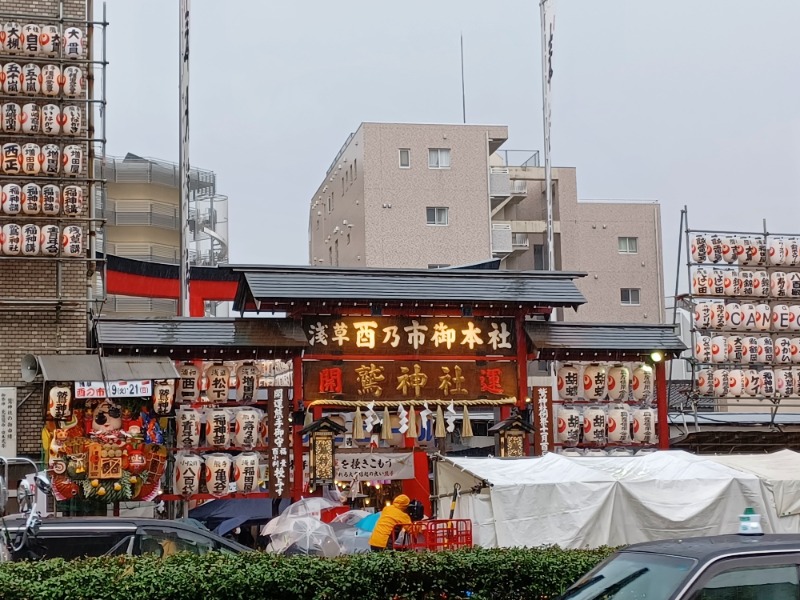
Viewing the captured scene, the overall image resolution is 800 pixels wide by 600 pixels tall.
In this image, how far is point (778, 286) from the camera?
2820 cm

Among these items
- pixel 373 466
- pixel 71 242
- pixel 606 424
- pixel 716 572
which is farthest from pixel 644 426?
pixel 716 572

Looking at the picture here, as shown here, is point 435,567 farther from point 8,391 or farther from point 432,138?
point 432,138

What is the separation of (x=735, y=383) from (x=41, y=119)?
17891 mm

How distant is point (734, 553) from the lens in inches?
302

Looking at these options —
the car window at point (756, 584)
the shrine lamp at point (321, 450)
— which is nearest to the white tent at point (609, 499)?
the shrine lamp at point (321, 450)

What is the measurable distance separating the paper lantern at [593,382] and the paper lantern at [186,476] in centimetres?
909

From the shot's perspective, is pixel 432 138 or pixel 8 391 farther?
pixel 432 138

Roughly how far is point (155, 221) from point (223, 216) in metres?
4.74

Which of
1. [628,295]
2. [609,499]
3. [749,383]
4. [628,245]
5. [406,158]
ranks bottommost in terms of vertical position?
[609,499]

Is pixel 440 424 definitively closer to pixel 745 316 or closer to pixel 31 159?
pixel 745 316

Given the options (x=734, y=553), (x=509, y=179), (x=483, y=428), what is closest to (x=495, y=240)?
(x=509, y=179)

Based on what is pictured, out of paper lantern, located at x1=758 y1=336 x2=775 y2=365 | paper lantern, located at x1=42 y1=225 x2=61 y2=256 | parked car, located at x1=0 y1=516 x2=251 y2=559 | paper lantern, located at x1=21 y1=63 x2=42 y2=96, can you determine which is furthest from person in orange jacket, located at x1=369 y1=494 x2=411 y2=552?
paper lantern, located at x1=758 y1=336 x2=775 y2=365

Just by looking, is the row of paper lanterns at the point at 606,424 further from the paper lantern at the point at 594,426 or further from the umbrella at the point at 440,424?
the umbrella at the point at 440,424

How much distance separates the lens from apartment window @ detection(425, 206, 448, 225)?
153 ft
